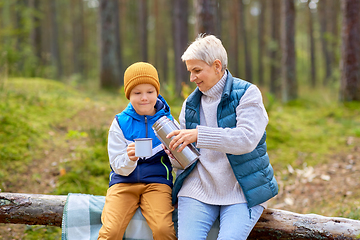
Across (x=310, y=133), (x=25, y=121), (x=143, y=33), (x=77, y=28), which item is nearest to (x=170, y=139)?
(x=25, y=121)

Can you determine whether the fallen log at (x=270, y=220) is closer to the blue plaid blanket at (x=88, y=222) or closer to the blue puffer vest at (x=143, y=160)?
the blue plaid blanket at (x=88, y=222)

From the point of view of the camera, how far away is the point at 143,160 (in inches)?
94.5

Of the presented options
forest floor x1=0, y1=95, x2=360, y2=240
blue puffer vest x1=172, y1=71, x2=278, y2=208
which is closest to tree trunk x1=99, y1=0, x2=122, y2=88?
forest floor x1=0, y1=95, x2=360, y2=240

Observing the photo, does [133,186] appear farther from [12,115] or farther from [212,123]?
[12,115]

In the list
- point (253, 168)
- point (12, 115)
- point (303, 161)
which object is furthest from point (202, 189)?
point (12, 115)

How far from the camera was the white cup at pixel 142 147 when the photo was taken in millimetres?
1941

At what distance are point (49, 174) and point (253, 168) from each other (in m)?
3.14

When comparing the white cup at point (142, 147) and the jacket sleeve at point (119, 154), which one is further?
the jacket sleeve at point (119, 154)

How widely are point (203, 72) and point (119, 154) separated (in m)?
0.90

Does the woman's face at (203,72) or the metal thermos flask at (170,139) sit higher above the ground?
the woman's face at (203,72)

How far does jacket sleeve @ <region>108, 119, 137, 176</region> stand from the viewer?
2.22 metres

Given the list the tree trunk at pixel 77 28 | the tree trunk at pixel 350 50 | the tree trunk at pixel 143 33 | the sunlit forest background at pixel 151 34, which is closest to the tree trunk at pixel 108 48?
the sunlit forest background at pixel 151 34

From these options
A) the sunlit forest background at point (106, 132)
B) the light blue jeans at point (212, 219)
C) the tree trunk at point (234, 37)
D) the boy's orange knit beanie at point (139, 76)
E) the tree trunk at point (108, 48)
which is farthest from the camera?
the tree trunk at point (234, 37)

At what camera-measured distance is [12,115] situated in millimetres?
4914
